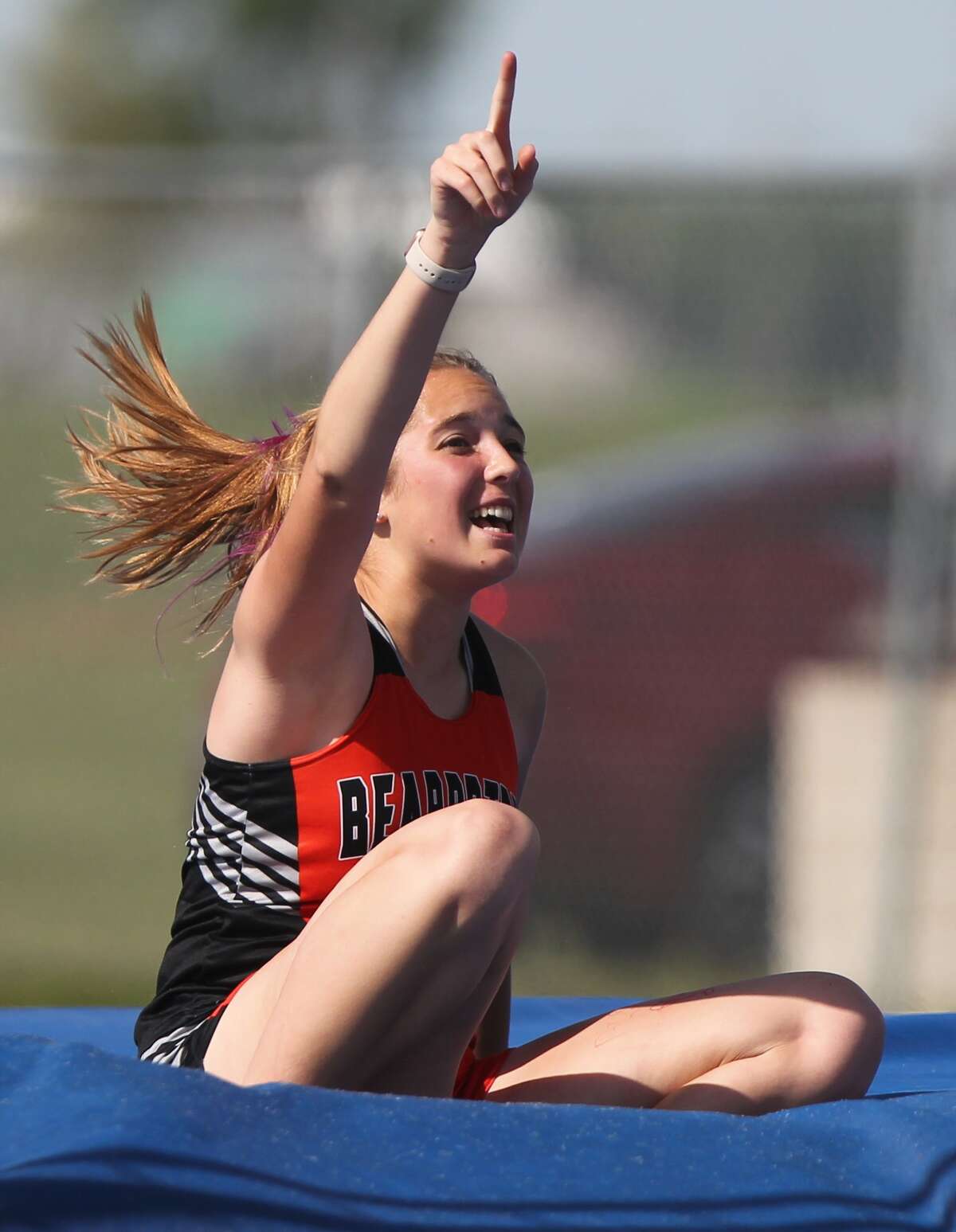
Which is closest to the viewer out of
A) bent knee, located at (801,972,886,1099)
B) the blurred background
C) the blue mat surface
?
the blue mat surface

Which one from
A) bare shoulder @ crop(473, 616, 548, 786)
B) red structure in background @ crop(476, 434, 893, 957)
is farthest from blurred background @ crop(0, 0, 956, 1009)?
bare shoulder @ crop(473, 616, 548, 786)

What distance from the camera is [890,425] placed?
423cm

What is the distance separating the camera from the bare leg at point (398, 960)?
167 cm

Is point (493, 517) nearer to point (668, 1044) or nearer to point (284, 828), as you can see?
point (284, 828)

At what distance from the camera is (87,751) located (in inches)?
175

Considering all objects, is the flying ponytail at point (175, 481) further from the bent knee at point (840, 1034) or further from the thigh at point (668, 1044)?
the bent knee at point (840, 1034)

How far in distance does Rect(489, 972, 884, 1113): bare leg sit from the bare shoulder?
18.6 inches

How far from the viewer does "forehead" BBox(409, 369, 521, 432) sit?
2.12 m

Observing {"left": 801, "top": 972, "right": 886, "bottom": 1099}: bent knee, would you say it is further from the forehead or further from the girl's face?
the forehead

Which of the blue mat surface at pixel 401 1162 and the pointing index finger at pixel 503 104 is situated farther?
the pointing index finger at pixel 503 104

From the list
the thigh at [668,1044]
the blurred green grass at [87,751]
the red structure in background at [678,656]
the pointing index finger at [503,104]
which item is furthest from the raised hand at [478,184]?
the blurred green grass at [87,751]

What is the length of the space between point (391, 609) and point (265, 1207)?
875mm

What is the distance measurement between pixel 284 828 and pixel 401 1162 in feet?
1.68

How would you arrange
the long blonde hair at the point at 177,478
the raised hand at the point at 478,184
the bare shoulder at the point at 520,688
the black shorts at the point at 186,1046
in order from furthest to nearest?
the bare shoulder at the point at 520,688, the long blonde hair at the point at 177,478, the black shorts at the point at 186,1046, the raised hand at the point at 478,184
